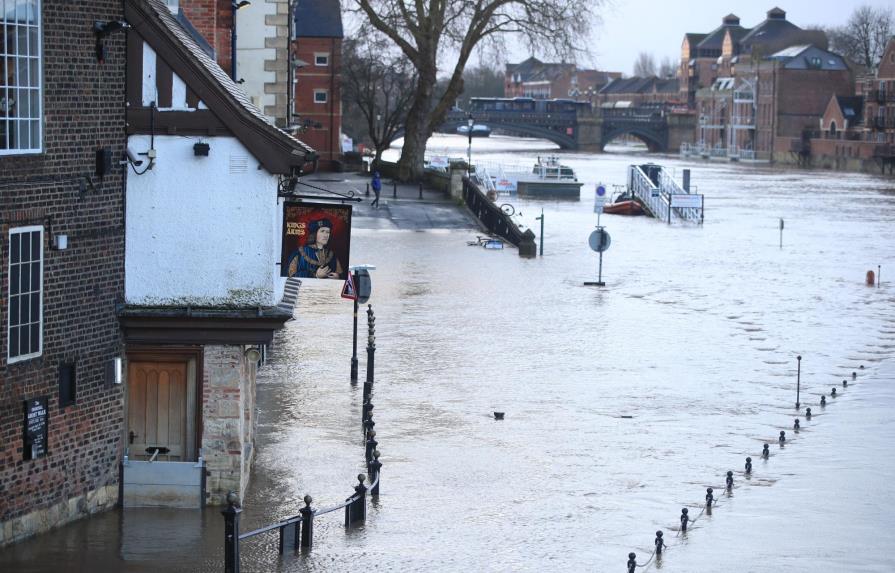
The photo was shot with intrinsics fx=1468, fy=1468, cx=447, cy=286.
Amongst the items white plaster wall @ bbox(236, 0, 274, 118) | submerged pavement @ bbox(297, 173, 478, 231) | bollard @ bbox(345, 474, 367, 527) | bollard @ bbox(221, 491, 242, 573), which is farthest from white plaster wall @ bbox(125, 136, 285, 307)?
submerged pavement @ bbox(297, 173, 478, 231)

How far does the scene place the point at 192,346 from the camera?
54.6 feet

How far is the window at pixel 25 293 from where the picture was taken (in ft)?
48.9

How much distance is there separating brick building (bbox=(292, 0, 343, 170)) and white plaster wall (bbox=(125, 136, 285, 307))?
61992 millimetres

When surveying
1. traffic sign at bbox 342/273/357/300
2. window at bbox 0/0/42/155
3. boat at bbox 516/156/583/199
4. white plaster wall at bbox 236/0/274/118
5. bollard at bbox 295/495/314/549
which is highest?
white plaster wall at bbox 236/0/274/118

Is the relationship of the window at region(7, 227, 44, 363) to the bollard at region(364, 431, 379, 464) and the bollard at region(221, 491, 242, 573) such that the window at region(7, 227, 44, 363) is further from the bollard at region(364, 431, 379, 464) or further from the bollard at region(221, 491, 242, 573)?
the bollard at region(364, 431, 379, 464)

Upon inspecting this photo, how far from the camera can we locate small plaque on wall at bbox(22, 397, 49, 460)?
49.1 feet

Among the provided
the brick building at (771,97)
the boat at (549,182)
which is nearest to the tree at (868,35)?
the brick building at (771,97)

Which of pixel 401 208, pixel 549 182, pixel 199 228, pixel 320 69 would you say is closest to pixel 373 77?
pixel 320 69

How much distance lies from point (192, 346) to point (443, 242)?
35692mm

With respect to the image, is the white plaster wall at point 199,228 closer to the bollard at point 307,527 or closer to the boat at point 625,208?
the bollard at point 307,527

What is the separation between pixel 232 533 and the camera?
46.1 ft

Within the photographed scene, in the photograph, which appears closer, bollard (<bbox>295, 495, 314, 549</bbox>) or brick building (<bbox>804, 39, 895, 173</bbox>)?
bollard (<bbox>295, 495, 314, 549</bbox>)

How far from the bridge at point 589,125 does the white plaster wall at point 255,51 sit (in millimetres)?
119161

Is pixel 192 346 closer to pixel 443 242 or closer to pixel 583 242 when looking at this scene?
pixel 443 242
